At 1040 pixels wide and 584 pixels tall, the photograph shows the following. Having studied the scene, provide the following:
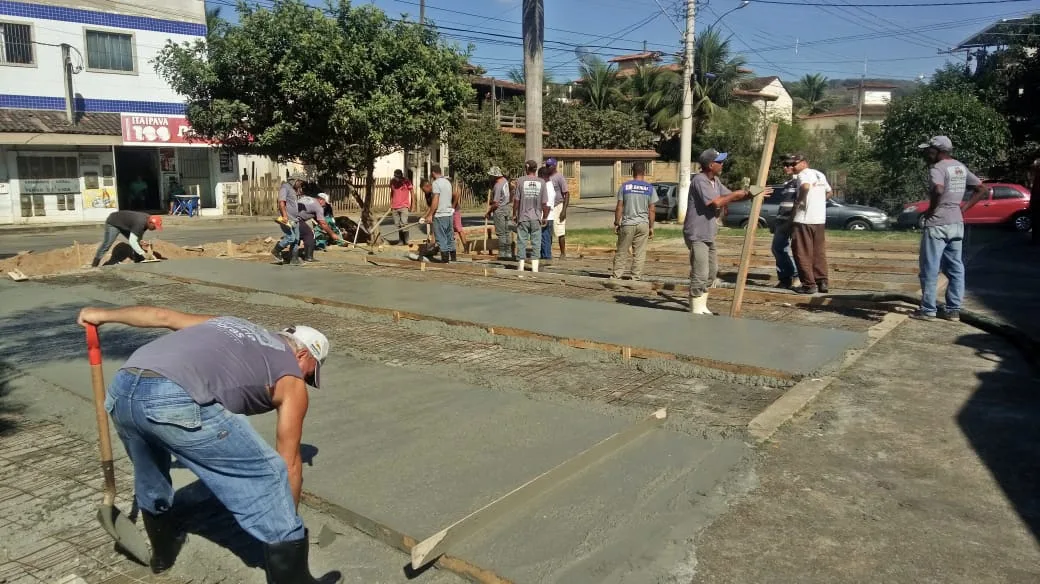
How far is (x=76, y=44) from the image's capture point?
2509 centimetres

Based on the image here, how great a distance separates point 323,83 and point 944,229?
11.4 metres

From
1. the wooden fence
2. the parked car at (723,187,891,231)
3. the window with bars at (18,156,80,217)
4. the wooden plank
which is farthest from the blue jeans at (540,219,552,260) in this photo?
the window with bars at (18,156,80,217)

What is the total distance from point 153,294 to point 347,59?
6606mm

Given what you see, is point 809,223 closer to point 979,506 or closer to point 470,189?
point 979,506

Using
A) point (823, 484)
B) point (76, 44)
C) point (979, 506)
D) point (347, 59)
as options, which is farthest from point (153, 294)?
point (76, 44)

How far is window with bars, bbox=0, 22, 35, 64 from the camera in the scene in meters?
23.8

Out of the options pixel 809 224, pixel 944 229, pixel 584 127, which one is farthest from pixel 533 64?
pixel 584 127

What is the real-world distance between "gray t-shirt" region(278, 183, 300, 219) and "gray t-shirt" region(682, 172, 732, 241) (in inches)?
306

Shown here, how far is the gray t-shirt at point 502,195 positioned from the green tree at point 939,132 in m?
15.1

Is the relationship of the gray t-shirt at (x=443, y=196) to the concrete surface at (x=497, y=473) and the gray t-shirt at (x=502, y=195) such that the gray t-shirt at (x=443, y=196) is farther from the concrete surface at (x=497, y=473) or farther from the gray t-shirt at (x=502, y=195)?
the concrete surface at (x=497, y=473)

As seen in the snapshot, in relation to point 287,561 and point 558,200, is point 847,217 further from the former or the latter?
point 287,561

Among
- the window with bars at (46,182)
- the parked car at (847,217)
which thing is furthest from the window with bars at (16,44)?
the parked car at (847,217)

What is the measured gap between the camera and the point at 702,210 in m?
7.74

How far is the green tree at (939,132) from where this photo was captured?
22844 mm
